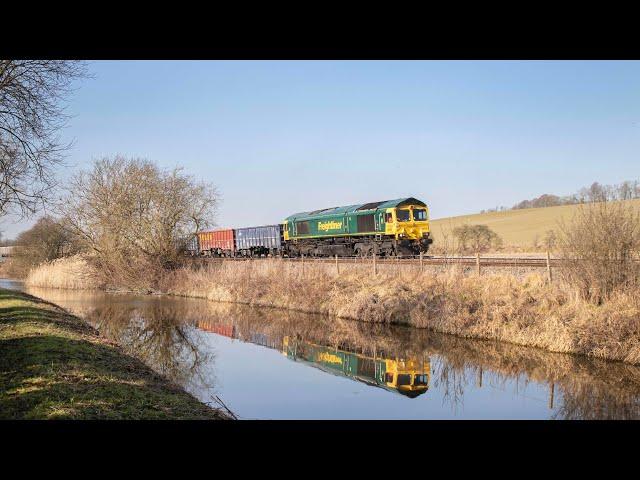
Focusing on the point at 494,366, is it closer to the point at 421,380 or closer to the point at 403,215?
Result: the point at 421,380

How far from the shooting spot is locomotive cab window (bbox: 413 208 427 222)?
1067 inches

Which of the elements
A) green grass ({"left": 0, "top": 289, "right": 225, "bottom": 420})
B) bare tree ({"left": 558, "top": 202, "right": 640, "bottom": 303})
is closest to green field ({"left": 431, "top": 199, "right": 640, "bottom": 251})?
bare tree ({"left": 558, "top": 202, "right": 640, "bottom": 303})

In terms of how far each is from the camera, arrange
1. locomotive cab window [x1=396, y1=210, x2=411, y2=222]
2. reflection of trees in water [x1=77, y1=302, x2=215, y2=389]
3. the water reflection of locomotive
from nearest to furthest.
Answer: the water reflection of locomotive < reflection of trees in water [x1=77, y1=302, x2=215, y2=389] < locomotive cab window [x1=396, y1=210, x2=411, y2=222]

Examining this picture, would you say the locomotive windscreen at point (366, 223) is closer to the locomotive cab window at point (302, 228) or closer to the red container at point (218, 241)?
the locomotive cab window at point (302, 228)

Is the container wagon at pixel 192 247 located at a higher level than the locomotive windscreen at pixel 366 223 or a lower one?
lower

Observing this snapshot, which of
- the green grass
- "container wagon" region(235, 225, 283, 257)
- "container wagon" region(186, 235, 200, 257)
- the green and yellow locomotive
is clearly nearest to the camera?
the green grass

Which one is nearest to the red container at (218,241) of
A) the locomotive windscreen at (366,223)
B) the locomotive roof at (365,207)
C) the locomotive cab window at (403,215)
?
the locomotive roof at (365,207)

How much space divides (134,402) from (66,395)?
938mm

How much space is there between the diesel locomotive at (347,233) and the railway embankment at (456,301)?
496 centimetres

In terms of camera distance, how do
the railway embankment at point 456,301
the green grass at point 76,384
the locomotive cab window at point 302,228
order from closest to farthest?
1. the green grass at point 76,384
2. the railway embankment at point 456,301
3. the locomotive cab window at point 302,228

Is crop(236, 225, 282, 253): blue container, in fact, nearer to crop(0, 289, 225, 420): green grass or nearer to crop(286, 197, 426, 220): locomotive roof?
crop(286, 197, 426, 220): locomotive roof

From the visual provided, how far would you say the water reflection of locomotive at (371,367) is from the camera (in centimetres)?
1154
